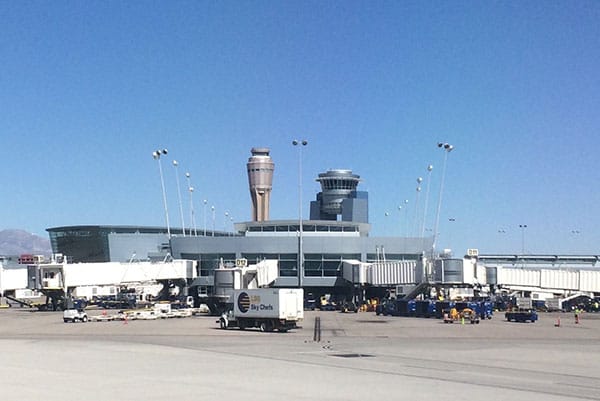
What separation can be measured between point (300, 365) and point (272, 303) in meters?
34.7

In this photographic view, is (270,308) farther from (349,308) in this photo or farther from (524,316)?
(349,308)

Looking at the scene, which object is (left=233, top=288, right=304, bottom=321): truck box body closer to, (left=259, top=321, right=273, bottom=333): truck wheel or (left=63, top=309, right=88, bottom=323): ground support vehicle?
(left=259, top=321, right=273, bottom=333): truck wheel

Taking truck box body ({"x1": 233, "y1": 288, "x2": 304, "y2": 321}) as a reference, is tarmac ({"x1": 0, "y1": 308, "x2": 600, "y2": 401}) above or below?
below

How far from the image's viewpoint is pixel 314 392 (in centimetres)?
3438

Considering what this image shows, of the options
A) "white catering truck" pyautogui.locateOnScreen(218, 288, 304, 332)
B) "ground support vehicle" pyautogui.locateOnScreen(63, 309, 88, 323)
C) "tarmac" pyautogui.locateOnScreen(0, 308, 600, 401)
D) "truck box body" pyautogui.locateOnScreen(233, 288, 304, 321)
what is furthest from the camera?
"ground support vehicle" pyautogui.locateOnScreen(63, 309, 88, 323)

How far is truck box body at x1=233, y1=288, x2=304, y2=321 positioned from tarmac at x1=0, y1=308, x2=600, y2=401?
2.50 meters

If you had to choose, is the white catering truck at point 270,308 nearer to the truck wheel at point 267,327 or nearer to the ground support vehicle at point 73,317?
the truck wheel at point 267,327

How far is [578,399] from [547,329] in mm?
55550

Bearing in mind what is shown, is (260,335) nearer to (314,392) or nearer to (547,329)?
(547,329)

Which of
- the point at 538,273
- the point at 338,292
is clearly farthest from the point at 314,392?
the point at 338,292

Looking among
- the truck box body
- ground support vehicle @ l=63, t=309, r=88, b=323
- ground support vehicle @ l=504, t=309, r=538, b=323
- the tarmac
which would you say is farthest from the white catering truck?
ground support vehicle @ l=504, t=309, r=538, b=323

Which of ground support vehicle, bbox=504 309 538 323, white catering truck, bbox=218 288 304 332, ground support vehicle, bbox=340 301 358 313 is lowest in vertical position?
ground support vehicle, bbox=340 301 358 313

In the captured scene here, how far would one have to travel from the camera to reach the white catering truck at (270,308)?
8006 cm

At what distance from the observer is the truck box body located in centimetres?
7994
